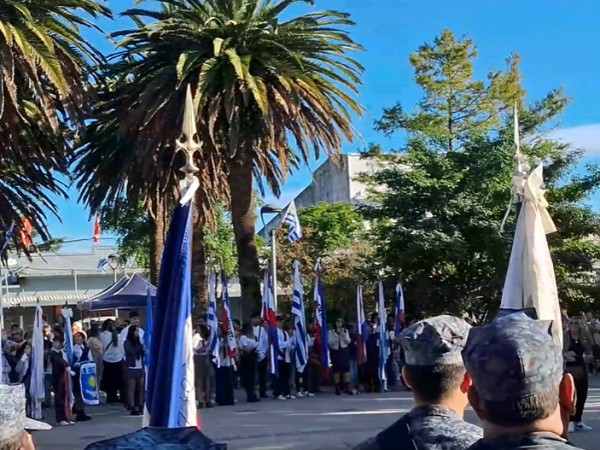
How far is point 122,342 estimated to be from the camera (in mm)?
18797

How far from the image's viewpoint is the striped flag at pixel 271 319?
19.2 metres

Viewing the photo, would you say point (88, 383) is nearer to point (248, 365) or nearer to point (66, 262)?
point (248, 365)

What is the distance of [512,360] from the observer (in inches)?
98.4

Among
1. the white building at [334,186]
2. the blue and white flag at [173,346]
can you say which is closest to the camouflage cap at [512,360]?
the blue and white flag at [173,346]

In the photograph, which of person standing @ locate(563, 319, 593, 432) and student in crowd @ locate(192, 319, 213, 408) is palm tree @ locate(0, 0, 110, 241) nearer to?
student in crowd @ locate(192, 319, 213, 408)

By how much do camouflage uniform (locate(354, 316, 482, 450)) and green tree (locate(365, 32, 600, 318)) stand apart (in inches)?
897

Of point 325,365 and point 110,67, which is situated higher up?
point 110,67

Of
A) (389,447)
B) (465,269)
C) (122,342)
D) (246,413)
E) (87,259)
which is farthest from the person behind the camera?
(87,259)

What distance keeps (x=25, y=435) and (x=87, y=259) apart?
193 feet

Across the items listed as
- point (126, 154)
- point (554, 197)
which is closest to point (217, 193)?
point (126, 154)

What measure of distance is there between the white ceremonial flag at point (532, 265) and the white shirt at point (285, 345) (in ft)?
44.2

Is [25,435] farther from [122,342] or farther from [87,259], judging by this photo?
[87,259]

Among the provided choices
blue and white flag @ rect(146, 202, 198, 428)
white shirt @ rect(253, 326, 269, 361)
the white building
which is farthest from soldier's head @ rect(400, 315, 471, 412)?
the white building

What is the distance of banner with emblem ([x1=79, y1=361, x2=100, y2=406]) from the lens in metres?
17.1
